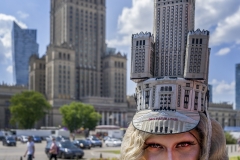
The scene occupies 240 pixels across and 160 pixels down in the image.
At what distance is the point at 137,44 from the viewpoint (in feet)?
16.8

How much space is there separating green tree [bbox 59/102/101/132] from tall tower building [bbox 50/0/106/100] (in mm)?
32395

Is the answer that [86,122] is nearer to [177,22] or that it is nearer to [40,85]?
[40,85]

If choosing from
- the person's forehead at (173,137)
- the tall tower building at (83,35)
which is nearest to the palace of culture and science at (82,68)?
the tall tower building at (83,35)

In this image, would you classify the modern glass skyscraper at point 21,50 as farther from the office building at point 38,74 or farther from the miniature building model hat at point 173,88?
the miniature building model hat at point 173,88

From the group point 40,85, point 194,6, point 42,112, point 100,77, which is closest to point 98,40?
point 100,77

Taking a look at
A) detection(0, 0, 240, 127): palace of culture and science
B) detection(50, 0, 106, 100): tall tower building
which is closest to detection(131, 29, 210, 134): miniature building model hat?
detection(0, 0, 240, 127): palace of culture and science

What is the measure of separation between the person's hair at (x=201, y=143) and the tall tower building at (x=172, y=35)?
82 centimetres

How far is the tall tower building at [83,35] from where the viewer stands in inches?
4198

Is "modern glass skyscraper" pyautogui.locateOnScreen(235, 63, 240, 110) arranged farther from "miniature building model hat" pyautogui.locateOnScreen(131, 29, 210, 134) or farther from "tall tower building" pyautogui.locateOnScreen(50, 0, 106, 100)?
"miniature building model hat" pyautogui.locateOnScreen(131, 29, 210, 134)

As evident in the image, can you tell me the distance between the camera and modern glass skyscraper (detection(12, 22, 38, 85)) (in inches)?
6073

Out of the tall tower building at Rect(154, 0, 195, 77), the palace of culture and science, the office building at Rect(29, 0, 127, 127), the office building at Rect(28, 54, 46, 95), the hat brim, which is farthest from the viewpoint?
the office building at Rect(28, 54, 46, 95)

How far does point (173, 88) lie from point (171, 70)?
1.31 ft

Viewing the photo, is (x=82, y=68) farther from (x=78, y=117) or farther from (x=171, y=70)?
(x=171, y=70)

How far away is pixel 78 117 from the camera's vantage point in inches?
2805
